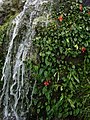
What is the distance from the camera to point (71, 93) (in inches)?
173

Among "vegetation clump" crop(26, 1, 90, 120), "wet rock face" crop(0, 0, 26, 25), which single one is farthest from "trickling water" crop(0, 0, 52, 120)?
"wet rock face" crop(0, 0, 26, 25)

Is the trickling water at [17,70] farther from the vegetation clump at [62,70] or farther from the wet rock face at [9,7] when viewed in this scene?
the wet rock face at [9,7]

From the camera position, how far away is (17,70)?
4.66m

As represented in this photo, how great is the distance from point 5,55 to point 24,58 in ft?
1.37

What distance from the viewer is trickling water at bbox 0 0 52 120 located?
15.2 feet

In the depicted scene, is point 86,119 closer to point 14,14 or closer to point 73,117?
point 73,117

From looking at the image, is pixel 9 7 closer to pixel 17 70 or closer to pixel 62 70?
pixel 17 70

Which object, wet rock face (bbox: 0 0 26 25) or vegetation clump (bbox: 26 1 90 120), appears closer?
vegetation clump (bbox: 26 1 90 120)

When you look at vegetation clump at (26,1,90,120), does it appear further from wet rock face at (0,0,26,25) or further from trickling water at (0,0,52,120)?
wet rock face at (0,0,26,25)

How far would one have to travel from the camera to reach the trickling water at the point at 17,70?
4.63 m

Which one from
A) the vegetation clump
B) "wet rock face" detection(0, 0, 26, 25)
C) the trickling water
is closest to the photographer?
the vegetation clump

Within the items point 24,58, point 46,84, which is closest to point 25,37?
point 24,58

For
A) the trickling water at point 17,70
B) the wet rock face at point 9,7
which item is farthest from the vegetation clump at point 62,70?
the wet rock face at point 9,7

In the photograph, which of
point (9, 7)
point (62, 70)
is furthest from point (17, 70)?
point (9, 7)
